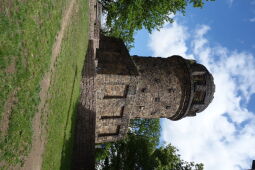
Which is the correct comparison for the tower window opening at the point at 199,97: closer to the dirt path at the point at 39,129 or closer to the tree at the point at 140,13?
the tree at the point at 140,13

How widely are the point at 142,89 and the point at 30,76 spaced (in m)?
11.9

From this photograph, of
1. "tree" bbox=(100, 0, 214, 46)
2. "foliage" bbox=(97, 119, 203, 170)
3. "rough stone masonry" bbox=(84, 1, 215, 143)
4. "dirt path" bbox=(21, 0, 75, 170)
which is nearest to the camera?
"dirt path" bbox=(21, 0, 75, 170)

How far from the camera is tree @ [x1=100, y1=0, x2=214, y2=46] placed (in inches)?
904

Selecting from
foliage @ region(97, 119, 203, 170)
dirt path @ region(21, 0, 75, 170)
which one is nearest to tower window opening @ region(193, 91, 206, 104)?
foliage @ region(97, 119, 203, 170)

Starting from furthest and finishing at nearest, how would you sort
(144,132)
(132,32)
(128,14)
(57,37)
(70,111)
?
(144,132) < (132,32) < (128,14) < (70,111) < (57,37)

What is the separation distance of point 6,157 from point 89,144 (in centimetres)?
1004

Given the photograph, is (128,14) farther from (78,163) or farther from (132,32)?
(78,163)

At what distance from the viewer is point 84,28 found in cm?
1731

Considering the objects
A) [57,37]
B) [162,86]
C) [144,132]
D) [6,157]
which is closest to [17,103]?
[6,157]

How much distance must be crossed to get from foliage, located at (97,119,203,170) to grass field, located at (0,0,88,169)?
8.77 meters

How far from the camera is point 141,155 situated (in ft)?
72.2

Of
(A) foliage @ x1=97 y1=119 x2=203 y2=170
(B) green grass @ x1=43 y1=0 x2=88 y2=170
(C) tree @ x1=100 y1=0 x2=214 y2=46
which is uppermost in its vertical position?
(C) tree @ x1=100 y1=0 x2=214 y2=46

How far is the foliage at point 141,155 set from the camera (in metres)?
20.0

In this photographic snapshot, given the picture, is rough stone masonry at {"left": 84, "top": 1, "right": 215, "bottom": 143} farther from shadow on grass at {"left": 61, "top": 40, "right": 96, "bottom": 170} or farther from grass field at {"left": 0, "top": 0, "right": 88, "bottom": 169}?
grass field at {"left": 0, "top": 0, "right": 88, "bottom": 169}
